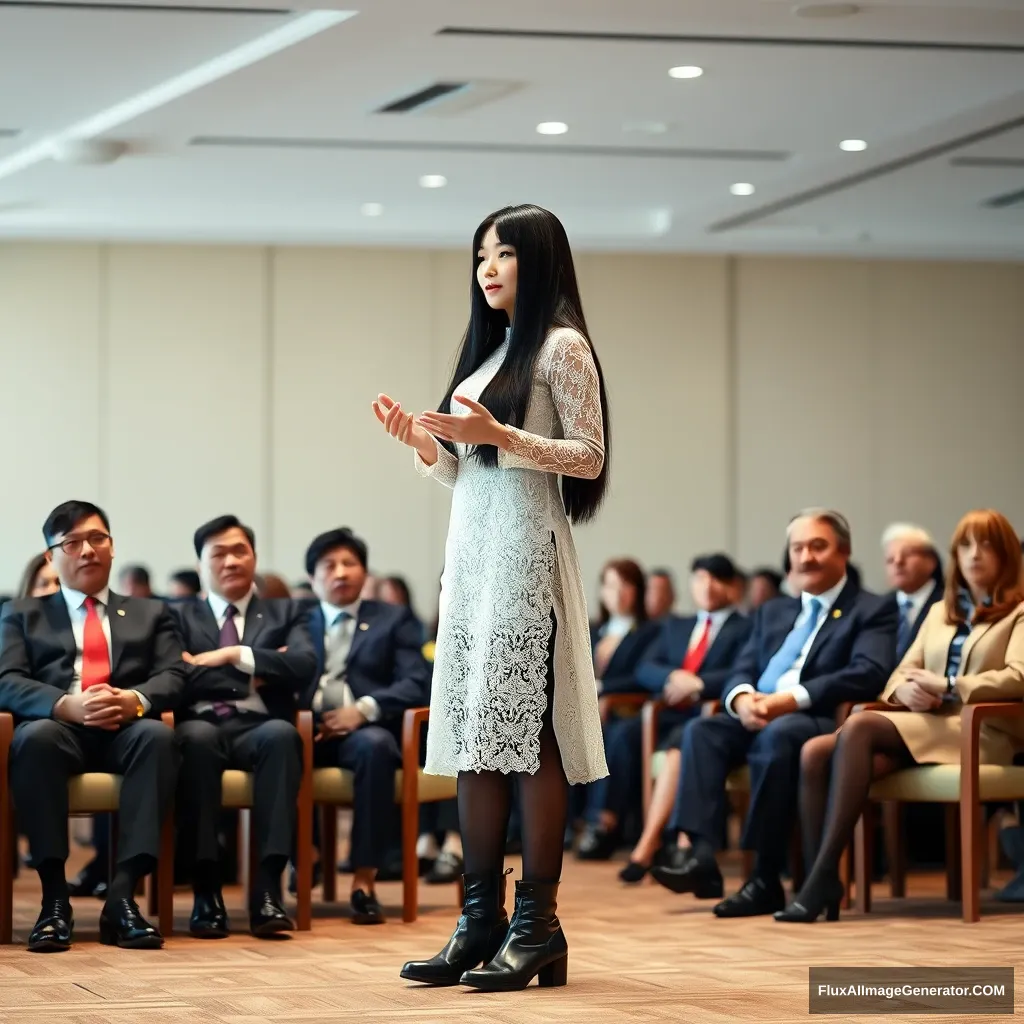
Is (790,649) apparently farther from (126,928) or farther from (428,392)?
(428,392)

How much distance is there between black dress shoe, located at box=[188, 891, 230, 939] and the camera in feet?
16.2

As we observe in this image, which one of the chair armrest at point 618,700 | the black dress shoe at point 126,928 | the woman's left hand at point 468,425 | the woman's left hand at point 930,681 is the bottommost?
the black dress shoe at point 126,928

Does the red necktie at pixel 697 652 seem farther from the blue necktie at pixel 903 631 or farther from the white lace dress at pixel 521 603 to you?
the white lace dress at pixel 521 603

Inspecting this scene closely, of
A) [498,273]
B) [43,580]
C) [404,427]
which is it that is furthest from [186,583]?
[404,427]

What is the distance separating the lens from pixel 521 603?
362cm

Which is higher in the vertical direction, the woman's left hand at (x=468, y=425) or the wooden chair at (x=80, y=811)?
the woman's left hand at (x=468, y=425)

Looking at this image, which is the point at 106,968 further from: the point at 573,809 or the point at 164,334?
the point at 164,334

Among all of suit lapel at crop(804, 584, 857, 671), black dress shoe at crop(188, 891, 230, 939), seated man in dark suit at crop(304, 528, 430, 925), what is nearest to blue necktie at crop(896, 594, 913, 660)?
suit lapel at crop(804, 584, 857, 671)

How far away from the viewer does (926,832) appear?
670 cm

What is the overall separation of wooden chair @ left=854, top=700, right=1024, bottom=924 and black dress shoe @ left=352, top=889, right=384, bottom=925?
1.49 m

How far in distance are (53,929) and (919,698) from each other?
2566 millimetres

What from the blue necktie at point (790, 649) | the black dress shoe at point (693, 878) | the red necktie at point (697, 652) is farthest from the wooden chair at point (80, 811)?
the red necktie at point (697, 652)

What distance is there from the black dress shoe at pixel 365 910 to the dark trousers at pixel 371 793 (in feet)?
0.33

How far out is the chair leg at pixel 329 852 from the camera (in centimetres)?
584
